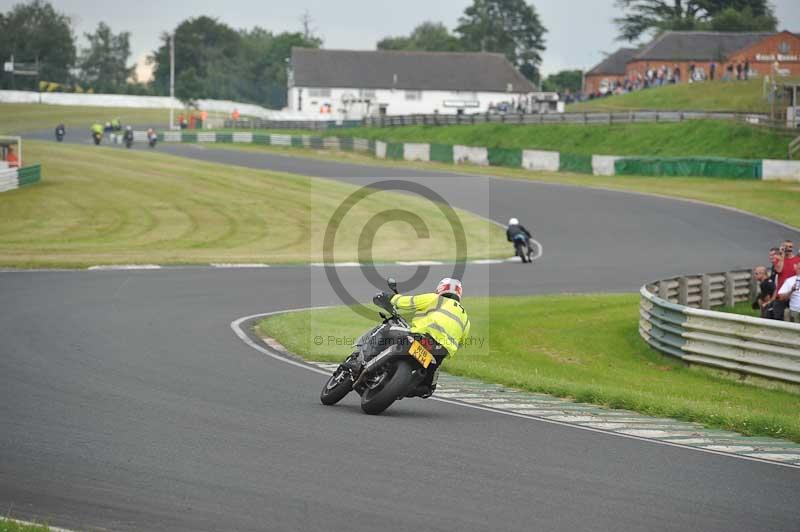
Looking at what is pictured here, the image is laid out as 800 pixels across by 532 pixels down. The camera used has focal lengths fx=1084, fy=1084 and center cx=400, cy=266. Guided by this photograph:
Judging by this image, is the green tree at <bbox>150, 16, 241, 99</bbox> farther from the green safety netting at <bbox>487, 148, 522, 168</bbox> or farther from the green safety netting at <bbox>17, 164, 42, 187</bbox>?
the green safety netting at <bbox>17, 164, 42, 187</bbox>

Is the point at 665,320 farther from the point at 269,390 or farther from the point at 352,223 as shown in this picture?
the point at 352,223

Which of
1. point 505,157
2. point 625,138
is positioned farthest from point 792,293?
point 625,138

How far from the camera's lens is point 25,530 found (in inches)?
275

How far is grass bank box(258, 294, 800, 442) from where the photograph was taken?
1291 centimetres

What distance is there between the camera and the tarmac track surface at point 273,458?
7730 mm

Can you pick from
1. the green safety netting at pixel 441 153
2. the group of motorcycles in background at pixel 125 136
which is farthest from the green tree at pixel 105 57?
the green safety netting at pixel 441 153

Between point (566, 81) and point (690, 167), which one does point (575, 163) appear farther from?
point (566, 81)

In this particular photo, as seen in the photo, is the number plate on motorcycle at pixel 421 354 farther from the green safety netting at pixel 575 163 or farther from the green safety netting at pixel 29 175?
the green safety netting at pixel 575 163

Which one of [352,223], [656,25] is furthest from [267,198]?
[656,25]

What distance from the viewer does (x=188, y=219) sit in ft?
134

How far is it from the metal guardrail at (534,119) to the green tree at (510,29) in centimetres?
7208

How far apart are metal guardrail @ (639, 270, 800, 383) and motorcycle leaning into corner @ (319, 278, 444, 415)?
24.5 feet

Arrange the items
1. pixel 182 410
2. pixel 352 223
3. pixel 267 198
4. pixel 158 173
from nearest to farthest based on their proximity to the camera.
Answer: pixel 182 410 → pixel 352 223 → pixel 267 198 → pixel 158 173

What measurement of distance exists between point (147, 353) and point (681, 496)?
843 centimetres
